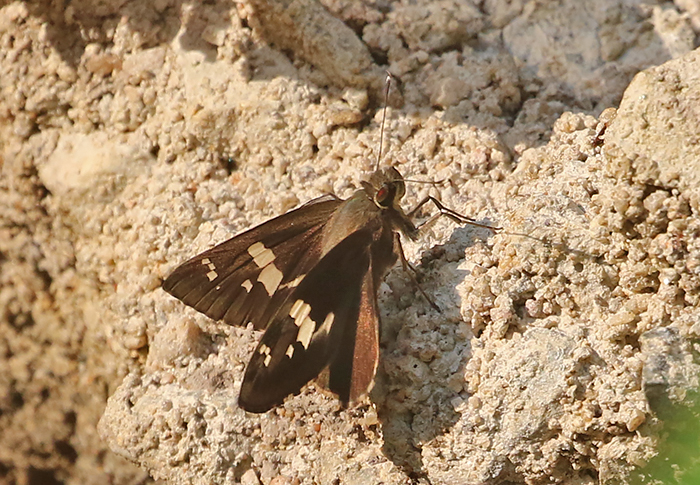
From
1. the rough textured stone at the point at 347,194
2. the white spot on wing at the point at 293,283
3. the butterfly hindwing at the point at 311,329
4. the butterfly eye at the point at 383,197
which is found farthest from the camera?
the white spot on wing at the point at 293,283

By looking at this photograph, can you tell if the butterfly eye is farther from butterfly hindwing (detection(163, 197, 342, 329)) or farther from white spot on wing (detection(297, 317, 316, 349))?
white spot on wing (detection(297, 317, 316, 349))

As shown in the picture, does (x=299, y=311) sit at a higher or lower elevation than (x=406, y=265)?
higher

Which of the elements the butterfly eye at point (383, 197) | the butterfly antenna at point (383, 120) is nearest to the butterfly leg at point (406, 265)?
the butterfly eye at point (383, 197)

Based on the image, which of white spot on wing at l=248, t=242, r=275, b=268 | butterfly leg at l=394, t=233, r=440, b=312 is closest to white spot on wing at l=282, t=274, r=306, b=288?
white spot on wing at l=248, t=242, r=275, b=268

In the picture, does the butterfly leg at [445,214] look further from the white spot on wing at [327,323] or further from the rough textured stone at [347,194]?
the white spot on wing at [327,323]

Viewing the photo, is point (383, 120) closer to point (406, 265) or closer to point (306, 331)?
point (406, 265)

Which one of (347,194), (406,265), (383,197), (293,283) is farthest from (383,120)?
(293,283)
